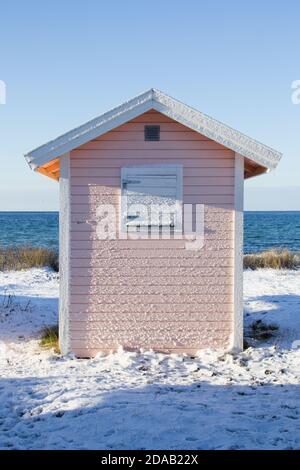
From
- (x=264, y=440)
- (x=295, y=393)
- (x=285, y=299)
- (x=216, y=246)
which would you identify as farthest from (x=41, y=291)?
(x=264, y=440)

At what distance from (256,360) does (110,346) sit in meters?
2.11

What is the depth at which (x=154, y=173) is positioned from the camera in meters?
8.03

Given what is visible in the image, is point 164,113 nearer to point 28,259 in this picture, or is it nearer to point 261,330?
point 261,330

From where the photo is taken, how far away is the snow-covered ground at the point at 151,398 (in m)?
5.02

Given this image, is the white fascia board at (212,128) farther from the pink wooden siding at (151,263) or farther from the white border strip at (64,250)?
the white border strip at (64,250)

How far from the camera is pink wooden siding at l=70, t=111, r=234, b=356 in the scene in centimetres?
807

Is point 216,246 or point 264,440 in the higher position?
point 216,246

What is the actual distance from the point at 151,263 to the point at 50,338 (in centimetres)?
222

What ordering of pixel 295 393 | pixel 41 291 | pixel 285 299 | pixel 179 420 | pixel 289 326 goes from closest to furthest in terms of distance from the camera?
1. pixel 179 420
2. pixel 295 393
3. pixel 289 326
4. pixel 285 299
5. pixel 41 291

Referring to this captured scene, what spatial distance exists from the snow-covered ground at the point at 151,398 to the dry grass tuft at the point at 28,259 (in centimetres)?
845

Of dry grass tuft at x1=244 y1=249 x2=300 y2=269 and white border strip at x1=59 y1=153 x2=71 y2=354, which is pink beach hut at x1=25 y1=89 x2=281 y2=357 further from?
dry grass tuft at x1=244 y1=249 x2=300 y2=269

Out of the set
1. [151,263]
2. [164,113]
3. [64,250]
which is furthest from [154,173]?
[64,250]

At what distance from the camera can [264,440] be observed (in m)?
4.96
